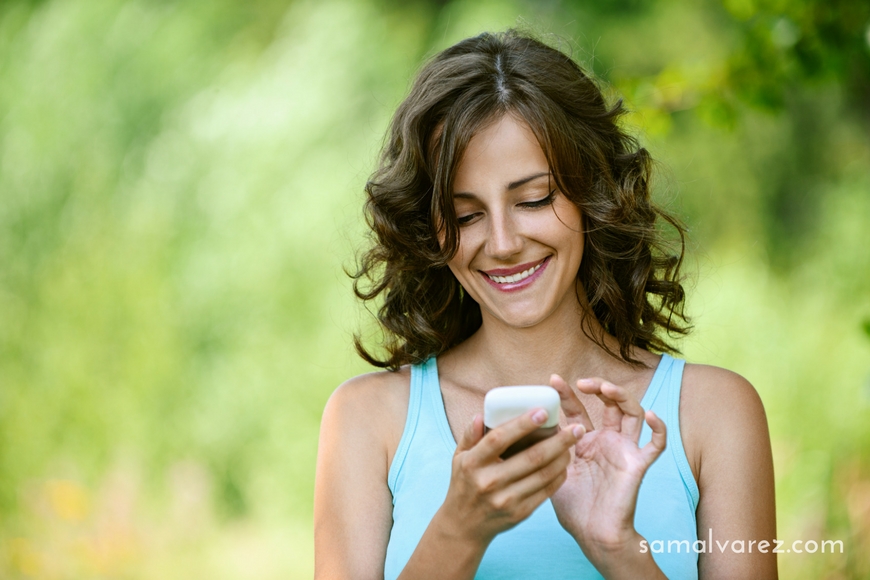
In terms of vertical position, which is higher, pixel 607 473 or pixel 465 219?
pixel 465 219

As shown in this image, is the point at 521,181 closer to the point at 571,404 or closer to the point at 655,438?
the point at 571,404

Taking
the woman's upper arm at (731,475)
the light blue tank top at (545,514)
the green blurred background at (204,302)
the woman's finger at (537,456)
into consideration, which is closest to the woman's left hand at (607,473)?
the woman's finger at (537,456)

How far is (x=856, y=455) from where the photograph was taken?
14.4 ft

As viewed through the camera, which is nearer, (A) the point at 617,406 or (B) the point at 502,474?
(B) the point at 502,474

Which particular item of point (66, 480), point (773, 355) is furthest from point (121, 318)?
point (773, 355)

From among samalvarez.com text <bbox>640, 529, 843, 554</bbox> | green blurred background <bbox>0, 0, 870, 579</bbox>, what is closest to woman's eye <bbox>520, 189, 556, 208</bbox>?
samalvarez.com text <bbox>640, 529, 843, 554</bbox>

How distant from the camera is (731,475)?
1.93m

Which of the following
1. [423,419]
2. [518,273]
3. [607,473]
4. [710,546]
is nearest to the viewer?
[607,473]

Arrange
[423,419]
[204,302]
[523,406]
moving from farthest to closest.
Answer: [204,302] < [423,419] < [523,406]

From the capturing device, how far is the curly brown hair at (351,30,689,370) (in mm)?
2012

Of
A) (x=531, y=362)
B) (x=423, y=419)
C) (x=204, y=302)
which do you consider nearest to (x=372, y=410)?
(x=423, y=419)

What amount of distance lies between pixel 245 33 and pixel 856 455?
420cm

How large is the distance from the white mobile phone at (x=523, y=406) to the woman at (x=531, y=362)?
12 centimetres

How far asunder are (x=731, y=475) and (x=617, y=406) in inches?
16.2
